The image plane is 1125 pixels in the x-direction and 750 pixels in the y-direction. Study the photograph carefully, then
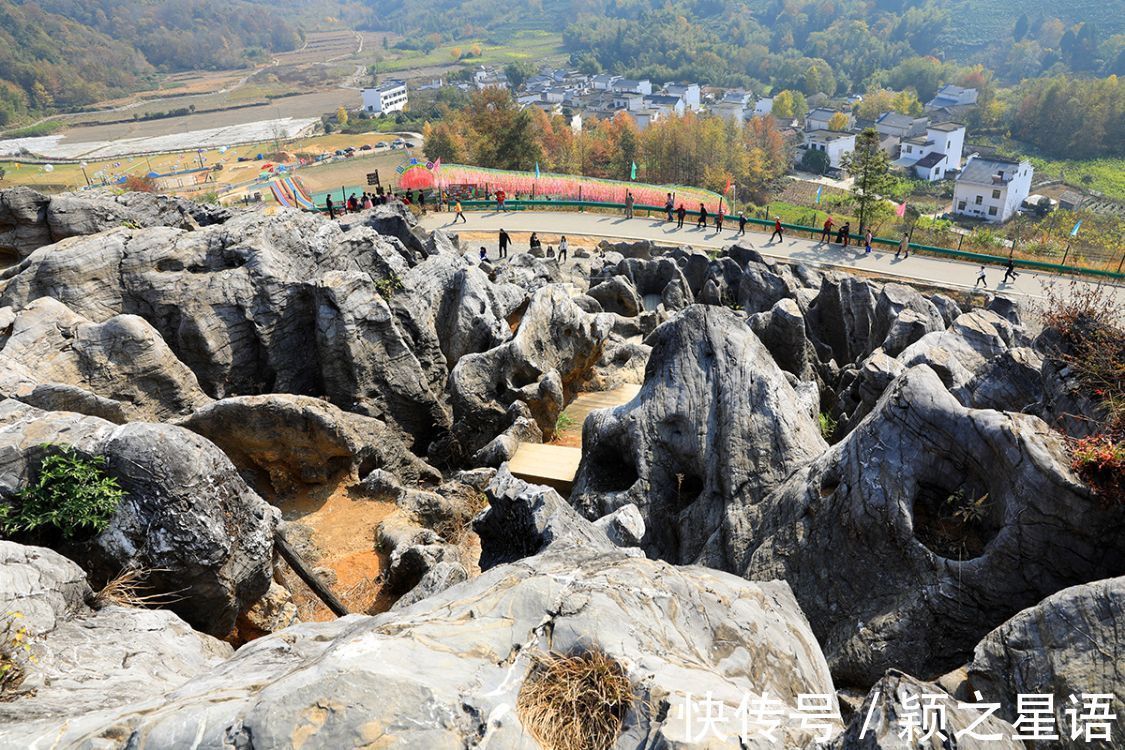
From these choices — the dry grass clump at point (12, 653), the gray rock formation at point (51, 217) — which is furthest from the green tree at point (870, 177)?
the dry grass clump at point (12, 653)

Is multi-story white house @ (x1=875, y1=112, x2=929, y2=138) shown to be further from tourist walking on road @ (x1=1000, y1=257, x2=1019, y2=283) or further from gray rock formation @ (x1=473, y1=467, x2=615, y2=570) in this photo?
gray rock formation @ (x1=473, y1=467, x2=615, y2=570)

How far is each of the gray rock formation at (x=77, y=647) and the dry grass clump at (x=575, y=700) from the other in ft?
12.9

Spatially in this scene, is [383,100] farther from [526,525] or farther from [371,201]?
[526,525]

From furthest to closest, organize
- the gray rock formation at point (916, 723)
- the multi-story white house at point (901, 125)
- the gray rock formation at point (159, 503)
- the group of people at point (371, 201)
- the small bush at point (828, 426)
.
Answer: the multi-story white house at point (901, 125), the group of people at point (371, 201), the small bush at point (828, 426), the gray rock formation at point (159, 503), the gray rock formation at point (916, 723)

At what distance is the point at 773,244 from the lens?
147 ft

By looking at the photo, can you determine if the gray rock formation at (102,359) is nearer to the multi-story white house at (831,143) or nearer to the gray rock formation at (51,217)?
the gray rock formation at (51,217)

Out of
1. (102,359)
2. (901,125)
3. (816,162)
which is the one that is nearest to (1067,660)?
(102,359)

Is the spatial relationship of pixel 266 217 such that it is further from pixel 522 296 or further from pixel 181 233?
pixel 522 296

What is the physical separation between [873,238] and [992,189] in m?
66.3

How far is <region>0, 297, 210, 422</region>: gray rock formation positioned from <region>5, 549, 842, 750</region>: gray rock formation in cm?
1044

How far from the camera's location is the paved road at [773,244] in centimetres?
3825

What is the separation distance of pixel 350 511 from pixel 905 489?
1182 centimetres

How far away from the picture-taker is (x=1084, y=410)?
9789mm

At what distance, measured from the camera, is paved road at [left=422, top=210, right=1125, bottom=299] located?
125 ft
